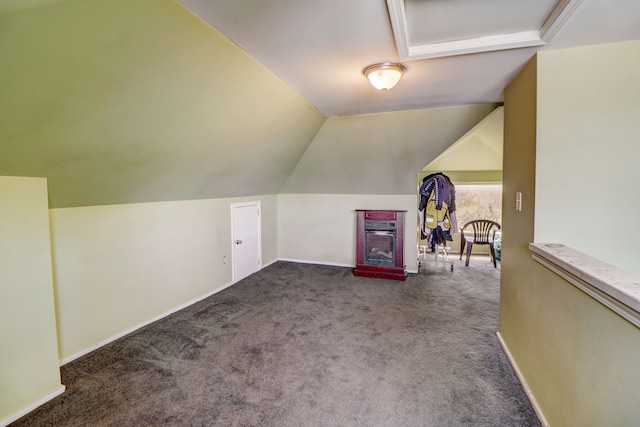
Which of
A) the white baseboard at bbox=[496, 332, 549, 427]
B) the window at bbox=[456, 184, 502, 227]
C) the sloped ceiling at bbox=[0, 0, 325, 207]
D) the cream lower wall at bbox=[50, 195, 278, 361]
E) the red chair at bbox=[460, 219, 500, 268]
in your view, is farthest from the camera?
the window at bbox=[456, 184, 502, 227]

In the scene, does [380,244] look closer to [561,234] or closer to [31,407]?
[561,234]

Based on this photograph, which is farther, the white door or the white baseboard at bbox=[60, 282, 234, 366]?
the white door

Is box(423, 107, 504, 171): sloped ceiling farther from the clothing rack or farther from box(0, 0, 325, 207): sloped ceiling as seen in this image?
box(0, 0, 325, 207): sloped ceiling

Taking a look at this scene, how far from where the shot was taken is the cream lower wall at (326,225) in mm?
4840

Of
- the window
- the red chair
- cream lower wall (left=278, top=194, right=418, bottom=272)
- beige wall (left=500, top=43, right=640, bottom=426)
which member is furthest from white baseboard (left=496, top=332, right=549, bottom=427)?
the window

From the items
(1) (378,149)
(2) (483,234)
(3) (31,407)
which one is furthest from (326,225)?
(3) (31,407)

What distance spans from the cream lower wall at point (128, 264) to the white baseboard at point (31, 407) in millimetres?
410

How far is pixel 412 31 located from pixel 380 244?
338 cm

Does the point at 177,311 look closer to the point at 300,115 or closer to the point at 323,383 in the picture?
the point at 323,383

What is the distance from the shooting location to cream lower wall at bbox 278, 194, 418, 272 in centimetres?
484

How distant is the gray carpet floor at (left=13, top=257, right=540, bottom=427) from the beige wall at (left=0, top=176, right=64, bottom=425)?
17 centimetres

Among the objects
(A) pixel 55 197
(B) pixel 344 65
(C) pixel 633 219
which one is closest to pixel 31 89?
(A) pixel 55 197

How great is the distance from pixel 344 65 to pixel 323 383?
2.33m

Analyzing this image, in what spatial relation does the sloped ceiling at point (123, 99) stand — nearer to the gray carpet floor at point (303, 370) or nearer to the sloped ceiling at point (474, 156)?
the gray carpet floor at point (303, 370)
